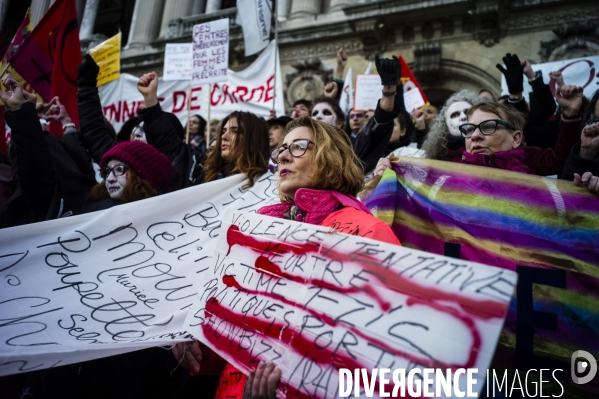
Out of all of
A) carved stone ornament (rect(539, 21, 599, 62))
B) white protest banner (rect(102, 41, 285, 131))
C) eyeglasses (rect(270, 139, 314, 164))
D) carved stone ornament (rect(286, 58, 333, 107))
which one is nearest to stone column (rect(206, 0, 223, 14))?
carved stone ornament (rect(286, 58, 333, 107))

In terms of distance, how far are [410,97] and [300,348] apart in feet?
17.4

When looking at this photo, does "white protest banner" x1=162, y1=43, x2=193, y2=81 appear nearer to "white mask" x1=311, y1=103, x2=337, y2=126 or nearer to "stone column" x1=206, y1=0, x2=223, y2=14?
"white mask" x1=311, y1=103, x2=337, y2=126

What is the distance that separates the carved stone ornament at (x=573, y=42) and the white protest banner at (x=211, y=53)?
5723 mm

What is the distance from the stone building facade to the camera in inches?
331

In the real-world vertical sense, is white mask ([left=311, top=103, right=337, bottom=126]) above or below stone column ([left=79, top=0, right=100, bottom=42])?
below

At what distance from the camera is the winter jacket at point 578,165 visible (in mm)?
2389

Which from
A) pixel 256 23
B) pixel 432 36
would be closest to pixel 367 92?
pixel 256 23

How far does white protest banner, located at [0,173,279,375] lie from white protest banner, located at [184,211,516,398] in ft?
1.23

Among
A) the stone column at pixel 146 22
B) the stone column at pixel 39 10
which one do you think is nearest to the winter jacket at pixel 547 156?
the stone column at pixel 146 22

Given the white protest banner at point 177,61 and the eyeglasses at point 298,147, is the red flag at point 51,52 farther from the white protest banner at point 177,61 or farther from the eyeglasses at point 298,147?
the eyeglasses at point 298,147

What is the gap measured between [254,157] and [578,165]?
6.38ft

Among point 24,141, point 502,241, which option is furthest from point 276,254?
point 24,141

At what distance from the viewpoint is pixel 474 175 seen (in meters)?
2.31

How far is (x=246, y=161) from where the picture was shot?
3.29 meters
